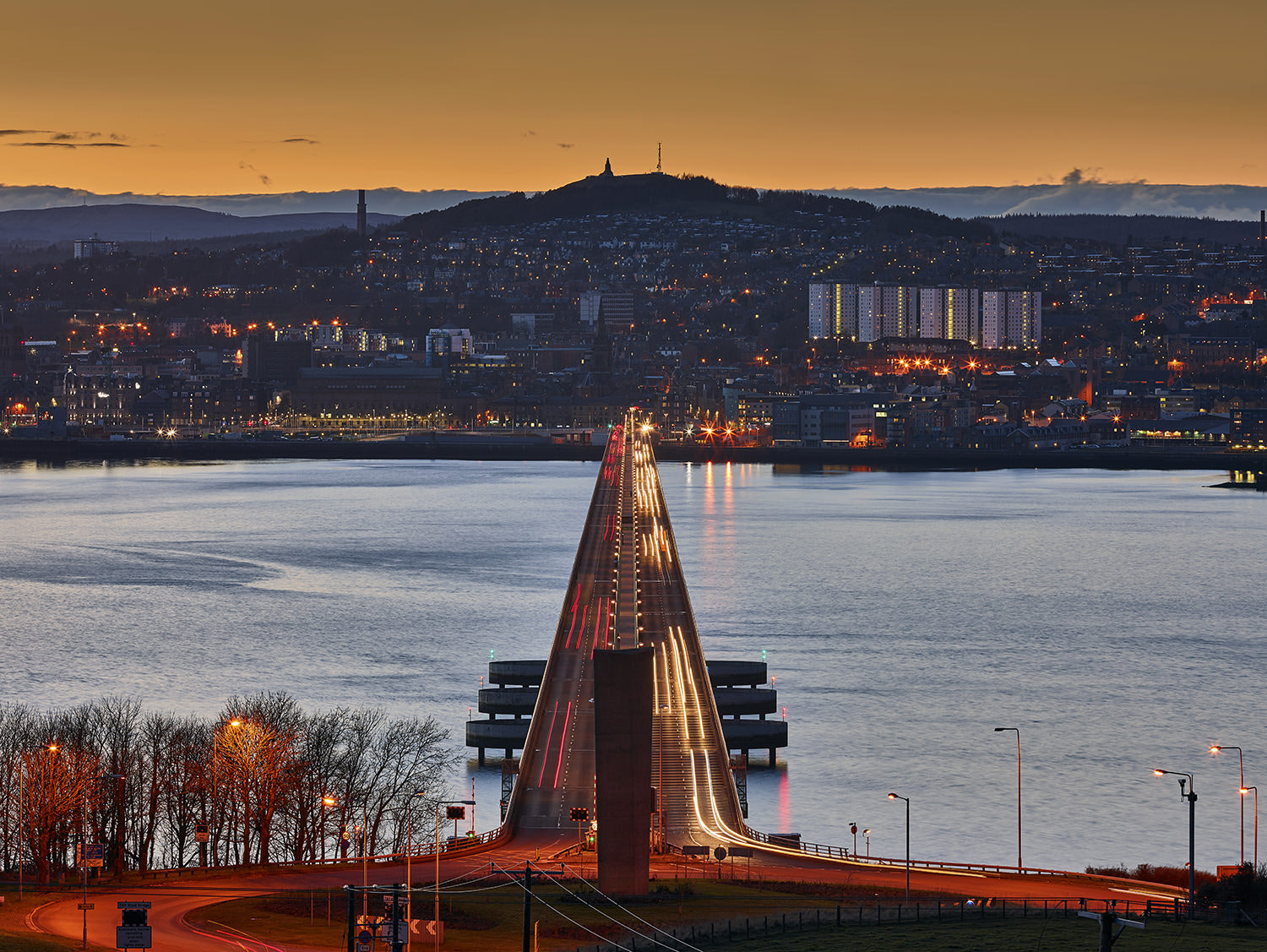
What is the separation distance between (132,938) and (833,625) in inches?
976

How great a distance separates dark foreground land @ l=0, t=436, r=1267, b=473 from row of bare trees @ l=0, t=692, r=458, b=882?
72.6 m

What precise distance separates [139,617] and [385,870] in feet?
73.2

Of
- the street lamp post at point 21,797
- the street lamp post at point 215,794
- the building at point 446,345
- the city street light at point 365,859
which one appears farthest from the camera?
the building at point 446,345

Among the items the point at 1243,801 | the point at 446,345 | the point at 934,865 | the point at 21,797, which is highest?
the point at 446,345

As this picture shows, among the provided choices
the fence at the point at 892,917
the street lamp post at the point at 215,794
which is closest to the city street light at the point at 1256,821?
the fence at the point at 892,917

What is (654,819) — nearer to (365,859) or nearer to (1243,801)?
(365,859)

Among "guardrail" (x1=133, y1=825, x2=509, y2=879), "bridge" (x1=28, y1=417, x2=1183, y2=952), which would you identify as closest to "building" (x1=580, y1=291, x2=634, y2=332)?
"bridge" (x1=28, y1=417, x2=1183, y2=952)

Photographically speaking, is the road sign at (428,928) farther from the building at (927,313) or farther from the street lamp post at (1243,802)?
the building at (927,313)

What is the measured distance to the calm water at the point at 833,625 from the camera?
73.3ft

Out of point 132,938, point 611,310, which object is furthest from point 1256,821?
point 611,310

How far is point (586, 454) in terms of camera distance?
9831 centimetres

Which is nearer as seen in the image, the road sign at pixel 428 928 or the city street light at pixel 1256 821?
the road sign at pixel 428 928

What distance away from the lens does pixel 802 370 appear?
121m

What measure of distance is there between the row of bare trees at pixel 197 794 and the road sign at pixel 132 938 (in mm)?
4043
